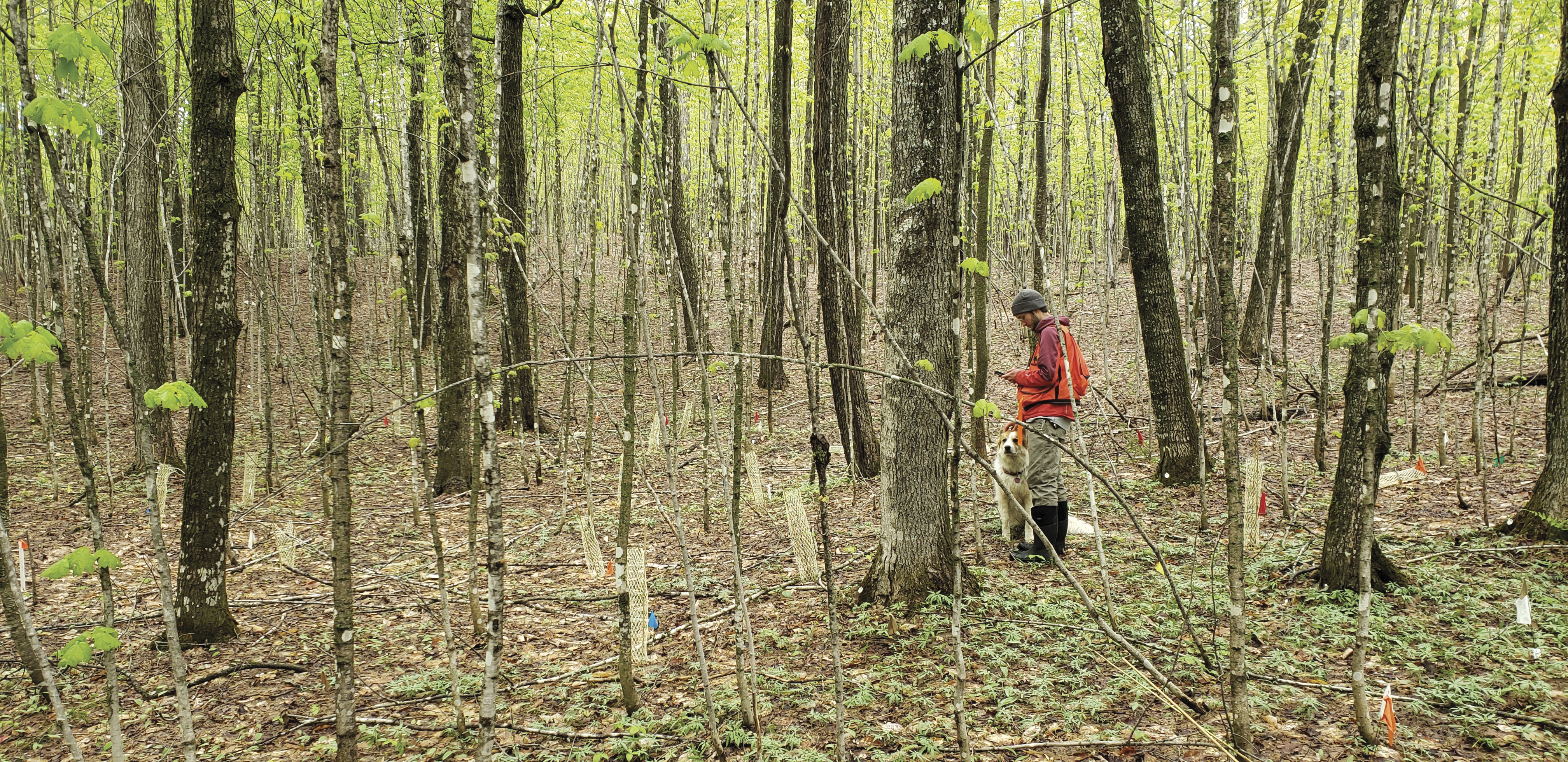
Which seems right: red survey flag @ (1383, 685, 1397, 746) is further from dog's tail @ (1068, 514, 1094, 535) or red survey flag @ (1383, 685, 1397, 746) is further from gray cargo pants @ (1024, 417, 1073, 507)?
dog's tail @ (1068, 514, 1094, 535)

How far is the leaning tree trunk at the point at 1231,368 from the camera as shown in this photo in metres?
2.43

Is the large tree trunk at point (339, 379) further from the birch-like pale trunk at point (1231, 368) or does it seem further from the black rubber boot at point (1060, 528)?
the black rubber boot at point (1060, 528)

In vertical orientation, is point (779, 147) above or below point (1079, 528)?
above

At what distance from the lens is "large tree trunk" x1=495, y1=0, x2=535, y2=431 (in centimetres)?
666

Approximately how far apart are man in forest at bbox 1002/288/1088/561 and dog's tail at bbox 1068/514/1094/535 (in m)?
0.59

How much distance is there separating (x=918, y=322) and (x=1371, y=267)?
187 cm

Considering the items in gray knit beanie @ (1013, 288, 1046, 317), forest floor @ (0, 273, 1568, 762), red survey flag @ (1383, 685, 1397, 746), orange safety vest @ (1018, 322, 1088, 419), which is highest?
gray knit beanie @ (1013, 288, 1046, 317)

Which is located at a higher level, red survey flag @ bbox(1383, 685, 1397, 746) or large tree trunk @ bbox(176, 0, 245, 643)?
large tree trunk @ bbox(176, 0, 245, 643)

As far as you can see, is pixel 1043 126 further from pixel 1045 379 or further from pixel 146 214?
pixel 146 214

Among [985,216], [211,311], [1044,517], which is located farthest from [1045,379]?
[211,311]

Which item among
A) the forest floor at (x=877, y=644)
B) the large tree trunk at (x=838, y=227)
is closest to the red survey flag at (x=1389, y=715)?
the forest floor at (x=877, y=644)

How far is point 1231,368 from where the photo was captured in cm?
249

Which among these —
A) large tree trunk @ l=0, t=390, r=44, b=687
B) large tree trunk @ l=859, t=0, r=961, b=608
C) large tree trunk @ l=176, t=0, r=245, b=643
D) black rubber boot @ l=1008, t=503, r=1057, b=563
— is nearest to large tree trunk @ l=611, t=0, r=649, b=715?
large tree trunk @ l=859, t=0, r=961, b=608

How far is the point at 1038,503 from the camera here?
499cm
